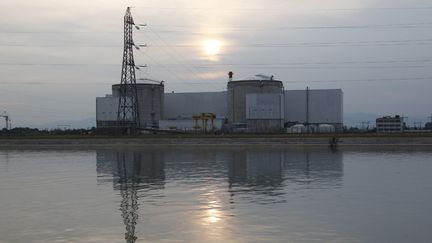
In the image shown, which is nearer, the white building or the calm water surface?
the calm water surface

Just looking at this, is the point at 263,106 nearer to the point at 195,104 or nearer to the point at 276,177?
the point at 195,104

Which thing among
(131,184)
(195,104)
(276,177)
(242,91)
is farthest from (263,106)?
(131,184)

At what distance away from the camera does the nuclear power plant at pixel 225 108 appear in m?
84.6

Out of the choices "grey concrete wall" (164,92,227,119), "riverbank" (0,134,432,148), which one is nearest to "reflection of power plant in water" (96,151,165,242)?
"riverbank" (0,134,432,148)

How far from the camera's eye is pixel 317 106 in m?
93.7

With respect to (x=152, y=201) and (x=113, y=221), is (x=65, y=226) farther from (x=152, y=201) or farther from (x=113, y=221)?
(x=152, y=201)

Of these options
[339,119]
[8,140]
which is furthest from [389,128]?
[8,140]

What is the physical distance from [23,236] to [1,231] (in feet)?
3.07

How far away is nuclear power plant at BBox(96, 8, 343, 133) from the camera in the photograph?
3329 inches

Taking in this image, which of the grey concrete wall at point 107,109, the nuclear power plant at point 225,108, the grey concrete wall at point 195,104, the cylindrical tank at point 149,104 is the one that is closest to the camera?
the nuclear power plant at point 225,108

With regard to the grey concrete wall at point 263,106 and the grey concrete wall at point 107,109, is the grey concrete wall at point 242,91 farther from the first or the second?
the grey concrete wall at point 107,109

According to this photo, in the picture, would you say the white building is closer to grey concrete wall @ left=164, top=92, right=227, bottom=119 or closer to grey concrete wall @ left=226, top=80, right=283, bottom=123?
grey concrete wall @ left=164, top=92, right=227, bottom=119

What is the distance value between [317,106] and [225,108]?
1854 centimetres

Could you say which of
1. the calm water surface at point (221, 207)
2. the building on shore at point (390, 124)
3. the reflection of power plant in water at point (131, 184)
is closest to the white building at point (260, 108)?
the building on shore at point (390, 124)
